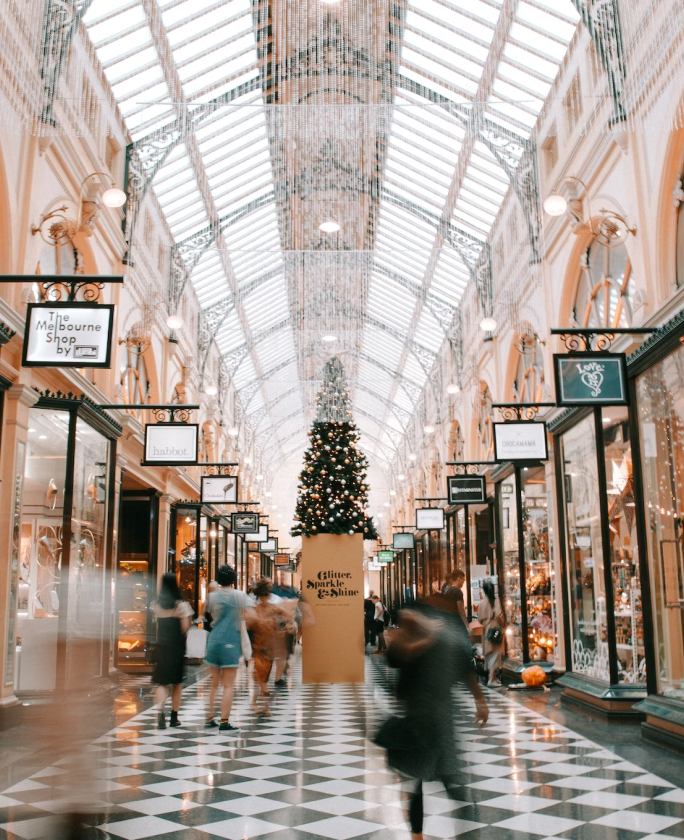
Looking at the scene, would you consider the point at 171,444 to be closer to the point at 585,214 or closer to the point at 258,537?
the point at 585,214

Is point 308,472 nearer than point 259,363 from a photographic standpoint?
Yes

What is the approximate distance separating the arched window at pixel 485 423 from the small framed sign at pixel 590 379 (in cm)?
914

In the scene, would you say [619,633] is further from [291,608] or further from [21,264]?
[21,264]

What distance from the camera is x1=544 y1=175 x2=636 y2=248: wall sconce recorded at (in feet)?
28.8

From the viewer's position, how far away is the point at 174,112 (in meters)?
12.3

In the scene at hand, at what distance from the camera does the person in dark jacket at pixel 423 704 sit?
3.85 meters

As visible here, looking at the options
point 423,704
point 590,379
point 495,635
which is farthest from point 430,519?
point 423,704

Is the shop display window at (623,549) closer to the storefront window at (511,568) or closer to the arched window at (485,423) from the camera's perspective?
the storefront window at (511,568)

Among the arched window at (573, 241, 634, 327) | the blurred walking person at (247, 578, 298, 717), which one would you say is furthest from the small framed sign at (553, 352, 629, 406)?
the blurred walking person at (247, 578, 298, 717)

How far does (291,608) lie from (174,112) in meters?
8.05

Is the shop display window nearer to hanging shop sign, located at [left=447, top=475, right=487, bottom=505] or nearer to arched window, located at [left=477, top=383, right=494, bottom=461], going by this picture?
hanging shop sign, located at [left=447, top=475, right=487, bottom=505]

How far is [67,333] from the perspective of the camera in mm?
7293

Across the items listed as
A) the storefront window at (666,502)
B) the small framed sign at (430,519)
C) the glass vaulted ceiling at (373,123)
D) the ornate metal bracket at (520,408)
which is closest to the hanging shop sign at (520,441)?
the ornate metal bracket at (520,408)

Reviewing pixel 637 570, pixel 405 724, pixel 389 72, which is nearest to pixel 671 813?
pixel 405 724
